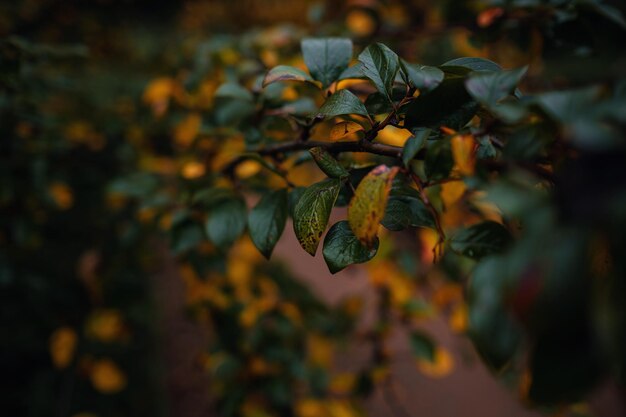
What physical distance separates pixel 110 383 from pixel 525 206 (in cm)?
136

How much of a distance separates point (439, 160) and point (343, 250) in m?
0.14

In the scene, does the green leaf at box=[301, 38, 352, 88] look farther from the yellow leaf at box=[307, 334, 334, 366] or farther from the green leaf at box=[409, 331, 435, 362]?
the yellow leaf at box=[307, 334, 334, 366]

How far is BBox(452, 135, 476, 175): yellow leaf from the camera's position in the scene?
362mm

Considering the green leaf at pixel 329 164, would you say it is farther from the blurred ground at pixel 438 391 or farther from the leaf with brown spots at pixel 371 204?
the blurred ground at pixel 438 391

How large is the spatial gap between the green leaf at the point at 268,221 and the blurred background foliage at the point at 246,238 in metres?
0.09

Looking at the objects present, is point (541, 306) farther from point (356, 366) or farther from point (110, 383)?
point (356, 366)

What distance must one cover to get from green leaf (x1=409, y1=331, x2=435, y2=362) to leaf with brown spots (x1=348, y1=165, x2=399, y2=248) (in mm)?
827

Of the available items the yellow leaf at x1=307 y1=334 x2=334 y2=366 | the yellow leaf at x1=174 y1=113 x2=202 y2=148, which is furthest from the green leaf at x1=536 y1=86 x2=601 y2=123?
the yellow leaf at x1=307 y1=334 x2=334 y2=366

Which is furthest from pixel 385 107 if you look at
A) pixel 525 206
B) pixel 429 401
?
pixel 429 401

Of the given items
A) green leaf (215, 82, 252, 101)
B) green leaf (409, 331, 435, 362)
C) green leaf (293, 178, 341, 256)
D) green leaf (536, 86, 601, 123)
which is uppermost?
green leaf (536, 86, 601, 123)

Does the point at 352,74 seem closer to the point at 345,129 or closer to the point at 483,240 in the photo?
the point at 345,129

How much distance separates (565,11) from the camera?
0.72 metres

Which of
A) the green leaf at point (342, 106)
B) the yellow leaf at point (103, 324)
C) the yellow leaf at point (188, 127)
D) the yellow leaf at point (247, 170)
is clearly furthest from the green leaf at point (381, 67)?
the yellow leaf at point (103, 324)

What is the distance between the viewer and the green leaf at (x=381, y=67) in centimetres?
46
